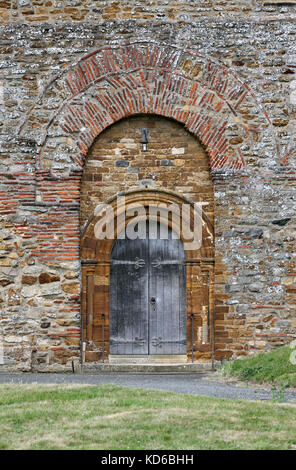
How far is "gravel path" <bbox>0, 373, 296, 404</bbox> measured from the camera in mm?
9016

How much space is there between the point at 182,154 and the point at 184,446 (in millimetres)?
7128

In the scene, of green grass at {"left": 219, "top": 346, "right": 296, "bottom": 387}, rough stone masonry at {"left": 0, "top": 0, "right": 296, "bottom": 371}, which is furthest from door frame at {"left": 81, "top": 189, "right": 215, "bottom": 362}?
green grass at {"left": 219, "top": 346, "right": 296, "bottom": 387}

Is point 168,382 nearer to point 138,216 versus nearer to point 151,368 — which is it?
point 151,368

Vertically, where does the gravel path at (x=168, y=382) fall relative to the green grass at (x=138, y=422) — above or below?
above

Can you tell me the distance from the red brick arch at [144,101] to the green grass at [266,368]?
10.4 ft

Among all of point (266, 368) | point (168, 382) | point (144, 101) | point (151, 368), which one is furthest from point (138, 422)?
point (144, 101)

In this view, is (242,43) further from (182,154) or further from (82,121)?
(82,121)

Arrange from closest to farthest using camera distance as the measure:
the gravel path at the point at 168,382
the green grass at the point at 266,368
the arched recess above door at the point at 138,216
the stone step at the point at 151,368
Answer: the gravel path at the point at 168,382 → the green grass at the point at 266,368 → the stone step at the point at 151,368 → the arched recess above door at the point at 138,216

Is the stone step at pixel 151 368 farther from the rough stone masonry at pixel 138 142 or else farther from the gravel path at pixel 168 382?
the gravel path at pixel 168 382

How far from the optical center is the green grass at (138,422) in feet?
20.5

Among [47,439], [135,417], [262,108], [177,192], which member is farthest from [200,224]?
[47,439]

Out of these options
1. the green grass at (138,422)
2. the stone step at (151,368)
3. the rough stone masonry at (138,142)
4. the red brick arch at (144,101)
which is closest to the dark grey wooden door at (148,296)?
the stone step at (151,368)

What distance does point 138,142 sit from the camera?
41.3 feet

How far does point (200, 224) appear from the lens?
12.5 m
